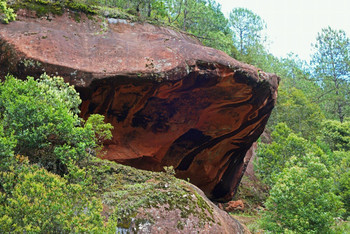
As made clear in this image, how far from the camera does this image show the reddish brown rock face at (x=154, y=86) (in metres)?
10.7

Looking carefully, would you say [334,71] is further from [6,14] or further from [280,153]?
[6,14]

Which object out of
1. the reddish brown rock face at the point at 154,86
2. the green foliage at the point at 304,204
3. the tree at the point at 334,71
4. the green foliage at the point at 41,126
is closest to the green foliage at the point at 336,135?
the tree at the point at 334,71

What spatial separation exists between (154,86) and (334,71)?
31057 millimetres

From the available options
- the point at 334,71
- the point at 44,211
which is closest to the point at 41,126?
the point at 44,211

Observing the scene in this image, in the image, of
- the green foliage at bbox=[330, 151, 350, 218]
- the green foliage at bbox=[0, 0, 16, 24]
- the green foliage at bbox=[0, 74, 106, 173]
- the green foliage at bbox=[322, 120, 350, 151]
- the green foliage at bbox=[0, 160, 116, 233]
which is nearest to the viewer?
the green foliage at bbox=[0, 160, 116, 233]

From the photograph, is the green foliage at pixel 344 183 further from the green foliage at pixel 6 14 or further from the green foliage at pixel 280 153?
the green foliage at pixel 6 14

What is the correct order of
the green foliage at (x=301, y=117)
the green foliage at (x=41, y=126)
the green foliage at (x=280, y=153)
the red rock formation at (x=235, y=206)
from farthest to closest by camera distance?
the green foliage at (x=301, y=117) → the red rock formation at (x=235, y=206) → the green foliage at (x=280, y=153) → the green foliage at (x=41, y=126)

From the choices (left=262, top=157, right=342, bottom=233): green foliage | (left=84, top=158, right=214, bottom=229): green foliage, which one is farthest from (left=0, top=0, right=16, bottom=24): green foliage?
(left=262, top=157, right=342, bottom=233): green foliage

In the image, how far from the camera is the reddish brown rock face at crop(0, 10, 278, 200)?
35.1ft

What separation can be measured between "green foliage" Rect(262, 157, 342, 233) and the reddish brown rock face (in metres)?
3.80

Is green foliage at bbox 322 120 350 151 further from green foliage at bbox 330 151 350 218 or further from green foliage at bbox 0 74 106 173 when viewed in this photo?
green foliage at bbox 0 74 106 173

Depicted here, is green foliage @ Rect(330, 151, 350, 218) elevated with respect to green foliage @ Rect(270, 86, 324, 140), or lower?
lower

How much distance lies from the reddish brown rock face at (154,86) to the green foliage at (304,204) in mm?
3801

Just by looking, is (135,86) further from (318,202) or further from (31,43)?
(318,202)
